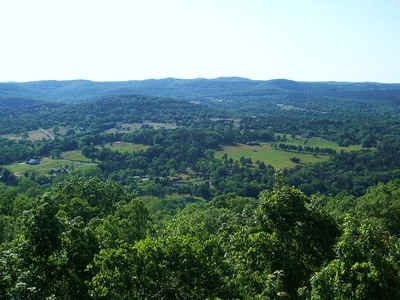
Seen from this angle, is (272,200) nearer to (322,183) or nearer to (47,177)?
(322,183)

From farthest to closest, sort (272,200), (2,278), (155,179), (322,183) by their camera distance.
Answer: (155,179), (322,183), (272,200), (2,278)

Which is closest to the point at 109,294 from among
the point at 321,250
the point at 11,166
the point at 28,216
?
the point at 28,216

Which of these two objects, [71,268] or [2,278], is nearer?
[2,278]

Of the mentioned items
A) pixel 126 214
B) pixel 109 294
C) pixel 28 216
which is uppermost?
pixel 28 216

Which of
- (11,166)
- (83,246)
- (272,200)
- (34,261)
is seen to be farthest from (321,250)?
(11,166)

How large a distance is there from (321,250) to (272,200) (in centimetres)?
476

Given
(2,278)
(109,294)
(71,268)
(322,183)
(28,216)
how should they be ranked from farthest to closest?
(322,183) → (28,216) → (71,268) → (109,294) → (2,278)

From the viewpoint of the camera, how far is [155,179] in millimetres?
186125

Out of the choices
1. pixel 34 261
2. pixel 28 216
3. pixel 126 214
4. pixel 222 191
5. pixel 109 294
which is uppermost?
pixel 28 216

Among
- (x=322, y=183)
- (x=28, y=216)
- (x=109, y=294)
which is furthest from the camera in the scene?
(x=322, y=183)

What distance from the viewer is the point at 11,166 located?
194 metres

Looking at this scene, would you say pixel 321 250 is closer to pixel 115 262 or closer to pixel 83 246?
pixel 115 262

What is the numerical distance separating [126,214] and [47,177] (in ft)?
406

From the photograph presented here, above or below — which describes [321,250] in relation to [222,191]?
above
